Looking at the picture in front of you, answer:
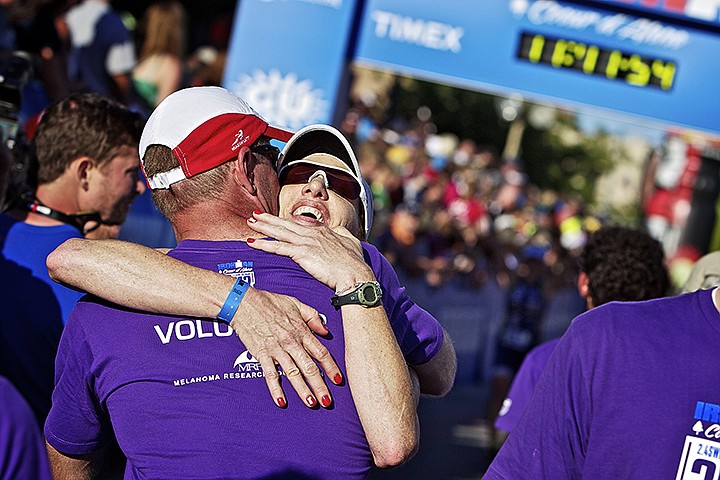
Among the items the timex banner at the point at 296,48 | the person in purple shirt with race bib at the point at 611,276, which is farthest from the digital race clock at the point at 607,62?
the person in purple shirt with race bib at the point at 611,276

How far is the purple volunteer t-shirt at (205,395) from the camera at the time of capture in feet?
7.48

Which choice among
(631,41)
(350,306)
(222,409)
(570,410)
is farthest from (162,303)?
(631,41)

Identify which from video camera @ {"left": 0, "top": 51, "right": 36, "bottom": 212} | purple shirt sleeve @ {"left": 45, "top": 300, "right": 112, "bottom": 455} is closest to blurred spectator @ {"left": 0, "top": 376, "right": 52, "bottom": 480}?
purple shirt sleeve @ {"left": 45, "top": 300, "right": 112, "bottom": 455}

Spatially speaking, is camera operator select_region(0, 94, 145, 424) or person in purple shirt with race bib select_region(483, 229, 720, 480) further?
camera operator select_region(0, 94, 145, 424)

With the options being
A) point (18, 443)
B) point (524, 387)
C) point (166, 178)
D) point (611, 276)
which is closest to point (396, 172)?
point (524, 387)

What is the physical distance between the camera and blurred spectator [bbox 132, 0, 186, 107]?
8.12 m

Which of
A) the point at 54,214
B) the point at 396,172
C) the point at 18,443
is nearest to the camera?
the point at 18,443

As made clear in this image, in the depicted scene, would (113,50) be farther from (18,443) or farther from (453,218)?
(18,443)

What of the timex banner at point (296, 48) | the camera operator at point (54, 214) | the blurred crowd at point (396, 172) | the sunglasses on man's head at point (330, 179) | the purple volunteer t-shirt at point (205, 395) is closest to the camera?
the purple volunteer t-shirt at point (205, 395)

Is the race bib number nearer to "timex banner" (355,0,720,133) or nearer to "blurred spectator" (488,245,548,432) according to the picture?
"blurred spectator" (488,245,548,432)

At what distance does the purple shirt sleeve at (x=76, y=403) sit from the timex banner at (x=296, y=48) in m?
7.19

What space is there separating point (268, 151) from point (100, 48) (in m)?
5.86

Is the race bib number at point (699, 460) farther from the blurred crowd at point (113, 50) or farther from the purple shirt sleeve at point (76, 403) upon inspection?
the blurred crowd at point (113, 50)

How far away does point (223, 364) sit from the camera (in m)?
2.34
